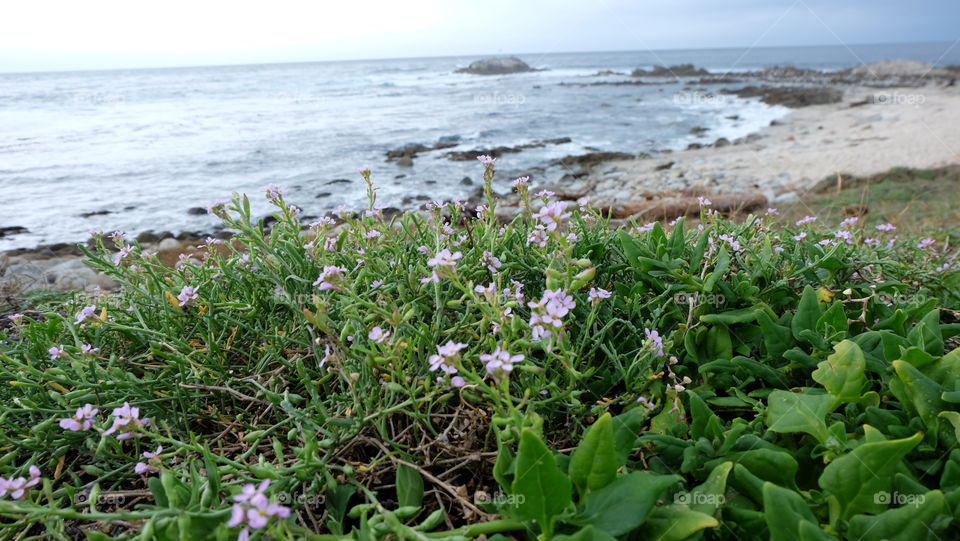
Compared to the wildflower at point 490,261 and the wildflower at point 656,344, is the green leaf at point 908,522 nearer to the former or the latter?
the wildflower at point 656,344

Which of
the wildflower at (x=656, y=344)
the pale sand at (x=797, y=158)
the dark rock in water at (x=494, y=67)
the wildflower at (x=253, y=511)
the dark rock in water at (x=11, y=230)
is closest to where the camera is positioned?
the wildflower at (x=253, y=511)

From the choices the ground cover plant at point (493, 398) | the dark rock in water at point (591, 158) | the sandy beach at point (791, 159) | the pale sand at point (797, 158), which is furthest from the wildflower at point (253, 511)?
the dark rock in water at point (591, 158)

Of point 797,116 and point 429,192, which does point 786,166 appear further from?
point 797,116

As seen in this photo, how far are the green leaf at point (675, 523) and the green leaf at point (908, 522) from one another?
0.90 ft

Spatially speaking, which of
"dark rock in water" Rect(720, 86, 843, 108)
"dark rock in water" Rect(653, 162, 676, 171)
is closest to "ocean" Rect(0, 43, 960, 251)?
"dark rock in water" Rect(720, 86, 843, 108)

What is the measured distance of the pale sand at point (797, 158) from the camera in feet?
35.5

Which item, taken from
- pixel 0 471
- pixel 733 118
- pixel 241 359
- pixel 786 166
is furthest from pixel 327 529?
pixel 733 118

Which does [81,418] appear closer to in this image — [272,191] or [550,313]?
[272,191]

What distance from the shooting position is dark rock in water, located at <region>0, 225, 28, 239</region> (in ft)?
26.6

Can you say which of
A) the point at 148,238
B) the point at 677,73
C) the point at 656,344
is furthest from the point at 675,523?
the point at 677,73

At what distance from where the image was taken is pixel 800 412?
1385mm

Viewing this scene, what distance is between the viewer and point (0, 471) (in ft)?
5.30

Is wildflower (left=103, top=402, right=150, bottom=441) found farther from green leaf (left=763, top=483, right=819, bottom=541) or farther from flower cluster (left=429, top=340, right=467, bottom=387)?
green leaf (left=763, top=483, right=819, bottom=541)

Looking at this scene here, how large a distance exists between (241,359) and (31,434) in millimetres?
606
